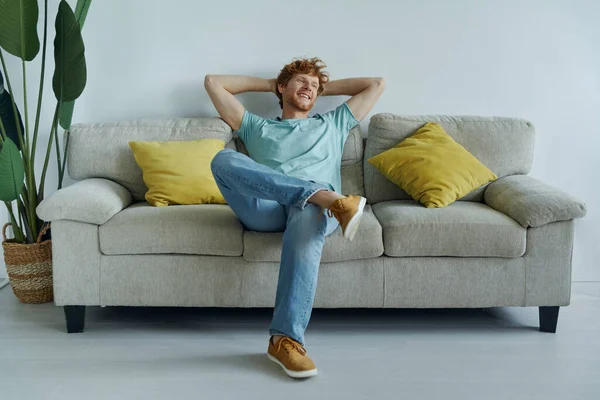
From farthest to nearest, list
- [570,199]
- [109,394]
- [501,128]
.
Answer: [501,128], [570,199], [109,394]

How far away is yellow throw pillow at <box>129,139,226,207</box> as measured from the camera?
318cm

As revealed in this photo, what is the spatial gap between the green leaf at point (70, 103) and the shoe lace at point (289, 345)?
157 cm

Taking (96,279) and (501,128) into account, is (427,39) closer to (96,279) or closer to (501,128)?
(501,128)

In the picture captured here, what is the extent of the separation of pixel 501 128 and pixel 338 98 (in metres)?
0.85

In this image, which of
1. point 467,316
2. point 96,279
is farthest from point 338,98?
point 96,279

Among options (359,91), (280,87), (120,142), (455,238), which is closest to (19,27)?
(120,142)

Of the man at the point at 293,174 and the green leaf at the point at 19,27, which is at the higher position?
the green leaf at the point at 19,27

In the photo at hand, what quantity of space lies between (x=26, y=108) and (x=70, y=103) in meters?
0.20

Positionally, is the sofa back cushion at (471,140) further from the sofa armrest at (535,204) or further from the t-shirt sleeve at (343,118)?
the sofa armrest at (535,204)

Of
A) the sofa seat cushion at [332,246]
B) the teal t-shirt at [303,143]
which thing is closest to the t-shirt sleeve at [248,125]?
the teal t-shirt at [303,143]

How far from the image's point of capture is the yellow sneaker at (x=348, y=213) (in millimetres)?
2535

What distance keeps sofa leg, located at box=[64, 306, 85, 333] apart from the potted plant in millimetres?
474

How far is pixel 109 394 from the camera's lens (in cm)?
234

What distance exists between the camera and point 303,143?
323cm
